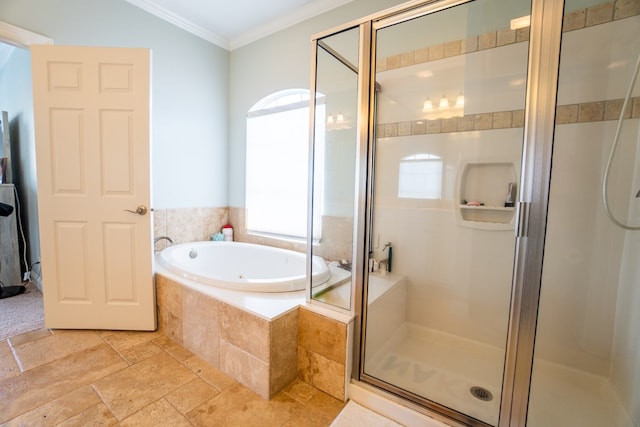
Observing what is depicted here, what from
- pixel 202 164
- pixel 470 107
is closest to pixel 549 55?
pixel 470 107

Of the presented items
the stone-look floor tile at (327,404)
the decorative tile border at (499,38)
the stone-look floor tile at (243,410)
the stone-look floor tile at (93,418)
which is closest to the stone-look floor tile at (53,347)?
the stone-look floor tile at (93,418)

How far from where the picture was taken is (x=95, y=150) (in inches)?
77.4

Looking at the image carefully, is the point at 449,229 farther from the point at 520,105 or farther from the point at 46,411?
the point at 46,411

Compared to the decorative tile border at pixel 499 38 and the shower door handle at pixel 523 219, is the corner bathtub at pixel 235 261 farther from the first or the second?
the decorative tile border at pixel 499 38

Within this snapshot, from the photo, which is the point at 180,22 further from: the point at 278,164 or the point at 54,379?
the point at 54,379

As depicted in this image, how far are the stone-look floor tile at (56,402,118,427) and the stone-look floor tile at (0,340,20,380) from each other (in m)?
0.63

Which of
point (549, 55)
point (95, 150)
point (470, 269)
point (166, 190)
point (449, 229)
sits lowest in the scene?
point (470, 269)

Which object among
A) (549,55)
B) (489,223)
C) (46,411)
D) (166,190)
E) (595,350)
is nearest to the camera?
(549,55)

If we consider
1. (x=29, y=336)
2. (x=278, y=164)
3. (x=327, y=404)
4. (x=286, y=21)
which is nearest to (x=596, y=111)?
(x=327, y=404)

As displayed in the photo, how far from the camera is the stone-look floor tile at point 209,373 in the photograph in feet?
5.16

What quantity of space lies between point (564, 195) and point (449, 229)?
66 centimetres

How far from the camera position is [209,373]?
1.66 metres

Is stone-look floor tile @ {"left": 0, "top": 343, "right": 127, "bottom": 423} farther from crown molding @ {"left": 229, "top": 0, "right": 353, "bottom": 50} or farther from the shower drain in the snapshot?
crown molding @ {"left": 229, "top": 0, "right": 353, "bottom": 50}

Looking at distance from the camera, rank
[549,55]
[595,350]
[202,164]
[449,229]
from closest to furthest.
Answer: [549,55]
[595,350]
[449,229]
[202,164]
